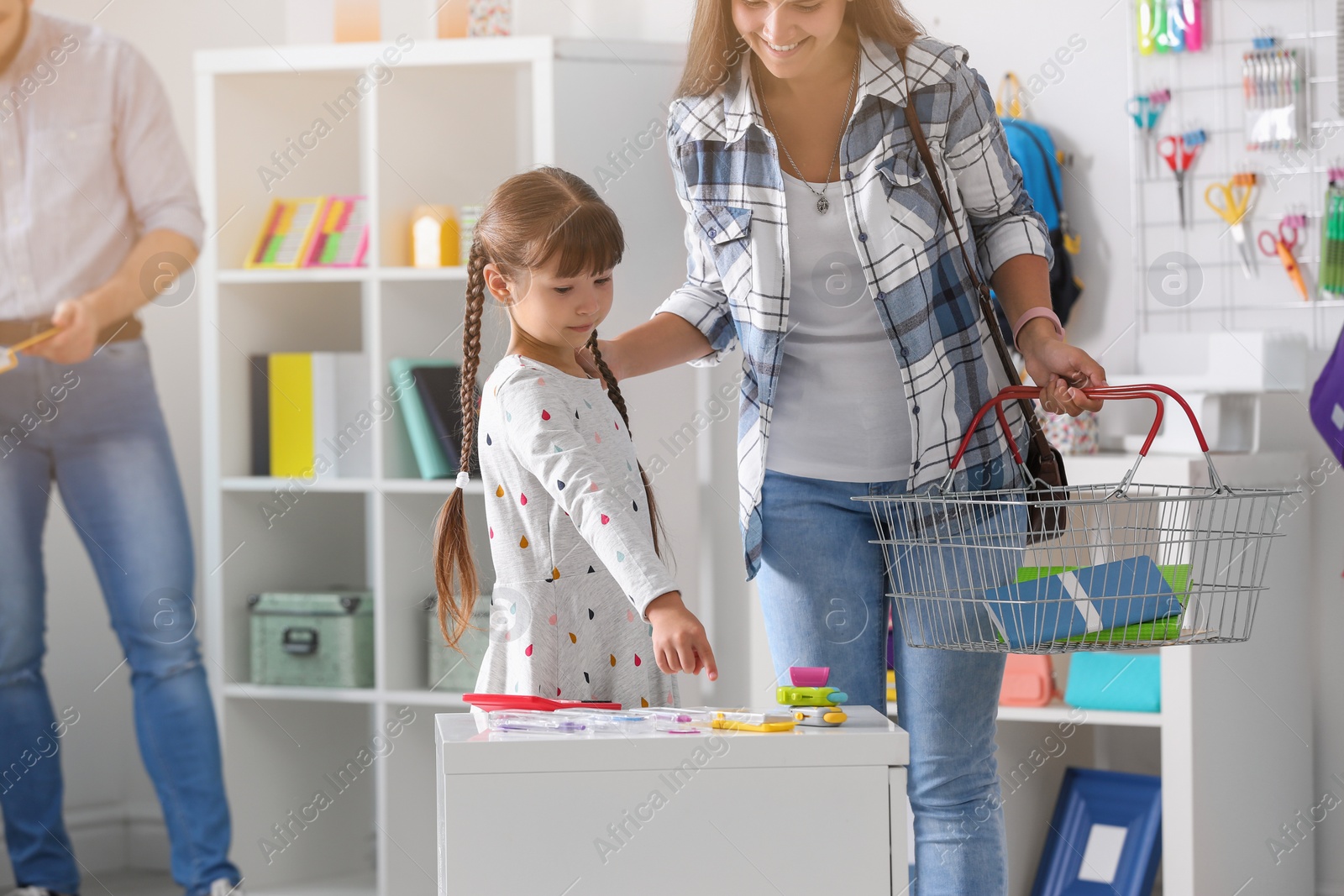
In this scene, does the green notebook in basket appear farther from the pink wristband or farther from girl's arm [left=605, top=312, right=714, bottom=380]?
girl's arm [left=605, top=312, right=714, bottom=380]

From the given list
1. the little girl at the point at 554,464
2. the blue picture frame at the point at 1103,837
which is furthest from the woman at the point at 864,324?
the blue picture frame at the point at 1103,837

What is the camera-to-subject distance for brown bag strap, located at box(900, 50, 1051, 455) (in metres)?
1.37

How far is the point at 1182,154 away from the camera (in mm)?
2605

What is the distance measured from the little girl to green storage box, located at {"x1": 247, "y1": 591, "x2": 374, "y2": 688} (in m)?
1.34

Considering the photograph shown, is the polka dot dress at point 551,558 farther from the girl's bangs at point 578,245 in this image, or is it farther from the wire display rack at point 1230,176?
the wire display rack at point 1230,176

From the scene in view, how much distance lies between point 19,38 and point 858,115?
1785 mm

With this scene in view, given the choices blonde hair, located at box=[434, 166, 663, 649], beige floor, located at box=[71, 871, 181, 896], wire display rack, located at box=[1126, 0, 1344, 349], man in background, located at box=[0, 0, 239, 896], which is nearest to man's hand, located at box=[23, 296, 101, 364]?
man in background, located at box=[0, 0, 239, 896]

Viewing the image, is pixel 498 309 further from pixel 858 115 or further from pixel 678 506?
pixel 678 506

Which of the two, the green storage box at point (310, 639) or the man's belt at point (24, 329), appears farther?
the green storage box at point (310, 639)

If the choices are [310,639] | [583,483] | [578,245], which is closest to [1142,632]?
[583,483]

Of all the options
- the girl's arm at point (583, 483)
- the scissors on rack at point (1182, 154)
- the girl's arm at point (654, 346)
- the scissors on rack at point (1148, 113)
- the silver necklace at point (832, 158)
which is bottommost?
the girl's arm at point (583, 483)

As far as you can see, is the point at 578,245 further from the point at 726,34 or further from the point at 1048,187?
the point at 1048,187

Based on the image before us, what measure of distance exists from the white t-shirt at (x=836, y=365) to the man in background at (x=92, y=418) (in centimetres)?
159

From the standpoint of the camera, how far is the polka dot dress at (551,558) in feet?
4.28
